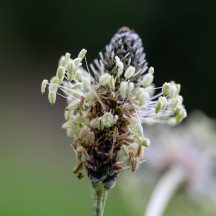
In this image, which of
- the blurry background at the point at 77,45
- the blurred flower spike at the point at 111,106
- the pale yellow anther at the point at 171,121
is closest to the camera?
the blurred flower spike at the point at 111,106

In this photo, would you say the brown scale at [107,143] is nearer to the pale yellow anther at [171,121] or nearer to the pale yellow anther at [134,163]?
the pale yellow anther at [134,163]

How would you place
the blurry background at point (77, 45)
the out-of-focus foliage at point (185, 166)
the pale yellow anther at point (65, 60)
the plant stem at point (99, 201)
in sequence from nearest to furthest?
the plant stem at point (99, 201) < the pale yellow anther at point (65, 60) < the out-of-focus foliage at point (185, 166) < the blurry background at point (77, 45)

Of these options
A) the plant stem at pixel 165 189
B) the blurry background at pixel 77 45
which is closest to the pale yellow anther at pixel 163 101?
the plant stem at pixel 165 189

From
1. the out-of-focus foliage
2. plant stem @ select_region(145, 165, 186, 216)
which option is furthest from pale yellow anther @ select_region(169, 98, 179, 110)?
the out-of-focus foliage

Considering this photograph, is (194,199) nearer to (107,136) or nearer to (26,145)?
(107,136)

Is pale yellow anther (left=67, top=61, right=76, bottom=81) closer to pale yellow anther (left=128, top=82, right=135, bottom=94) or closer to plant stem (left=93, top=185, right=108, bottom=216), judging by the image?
pale yellow anther (left=128, top=82, right=135, bottom=94)

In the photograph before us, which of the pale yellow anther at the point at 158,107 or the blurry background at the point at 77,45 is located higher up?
the blurry background at the point at 77,45

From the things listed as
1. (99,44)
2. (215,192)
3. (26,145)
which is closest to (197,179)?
(215,192)

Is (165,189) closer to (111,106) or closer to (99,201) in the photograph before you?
(111,106)
